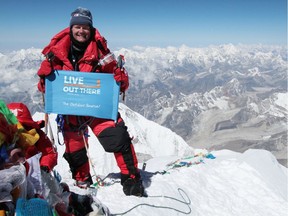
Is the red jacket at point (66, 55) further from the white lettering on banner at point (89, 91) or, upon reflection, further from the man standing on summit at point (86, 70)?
the white lettering on banner at point (89, 91)

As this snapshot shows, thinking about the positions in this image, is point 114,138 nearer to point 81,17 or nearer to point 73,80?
point 73,80

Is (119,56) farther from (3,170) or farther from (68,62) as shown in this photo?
(3,170)

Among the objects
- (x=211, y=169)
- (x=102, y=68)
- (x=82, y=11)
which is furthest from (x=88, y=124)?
(x=211, y=169)

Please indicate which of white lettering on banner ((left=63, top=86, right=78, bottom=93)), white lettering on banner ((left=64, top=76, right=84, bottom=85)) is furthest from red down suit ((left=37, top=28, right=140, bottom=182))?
Answer: white lettering on banner ((left=63, top=86, right=78, bottom=93))

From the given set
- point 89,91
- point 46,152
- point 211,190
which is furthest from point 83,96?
point 211,190

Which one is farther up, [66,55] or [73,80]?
[66,55]

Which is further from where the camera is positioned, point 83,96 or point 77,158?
point 77,158
